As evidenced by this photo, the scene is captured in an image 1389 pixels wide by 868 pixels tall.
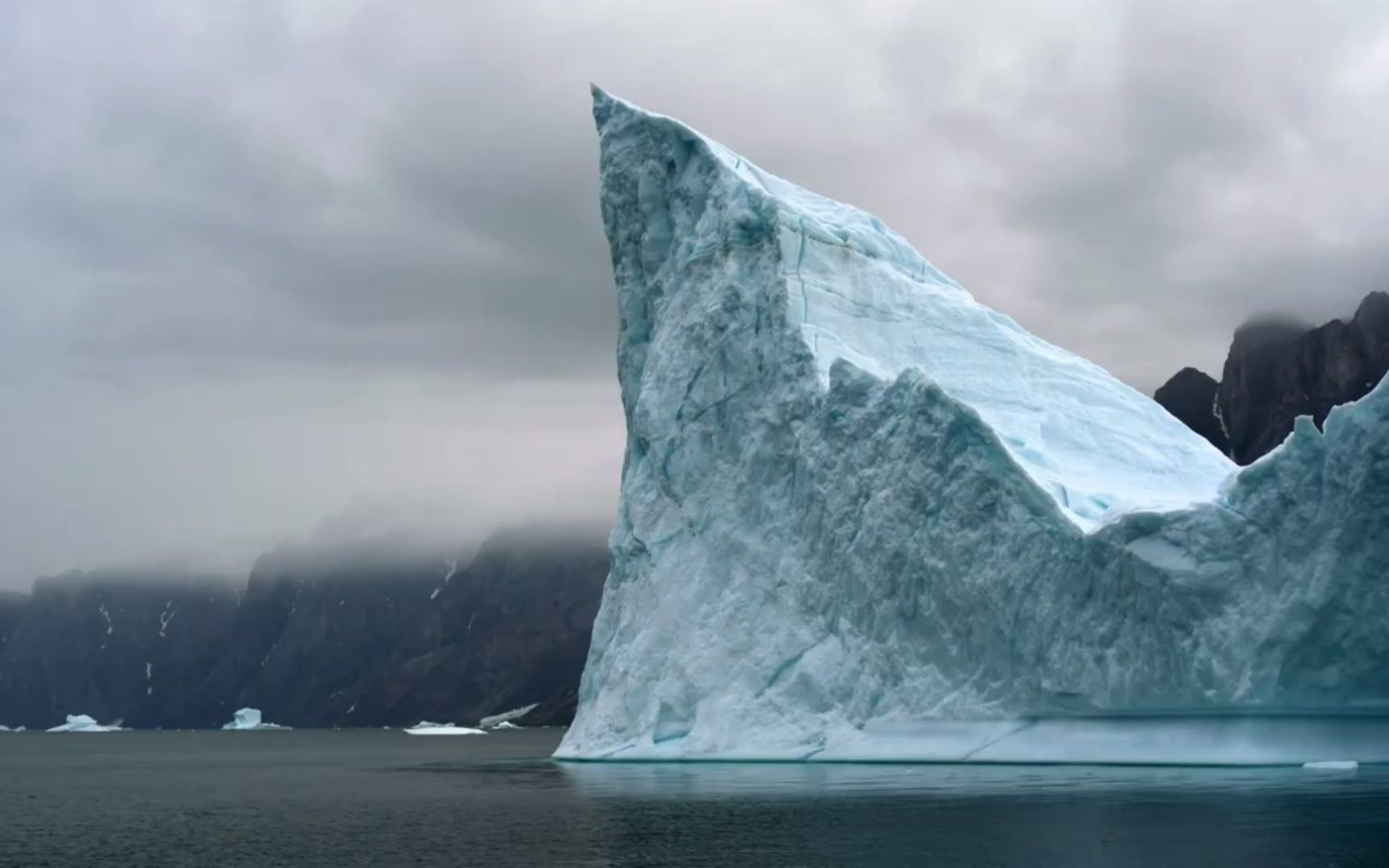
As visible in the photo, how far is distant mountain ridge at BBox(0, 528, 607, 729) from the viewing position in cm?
12775

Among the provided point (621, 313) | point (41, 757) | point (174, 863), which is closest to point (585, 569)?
point (41, 757)

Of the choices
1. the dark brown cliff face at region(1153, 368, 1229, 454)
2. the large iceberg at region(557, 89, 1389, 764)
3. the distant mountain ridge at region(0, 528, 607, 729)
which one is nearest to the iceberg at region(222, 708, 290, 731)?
the distant mountain ridge at region(0, 528, 607, 729)

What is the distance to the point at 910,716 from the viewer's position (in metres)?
26.1

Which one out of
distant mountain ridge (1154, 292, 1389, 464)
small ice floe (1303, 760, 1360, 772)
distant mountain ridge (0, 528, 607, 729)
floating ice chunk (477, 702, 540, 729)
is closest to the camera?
small ice floe (1303, 760, 1360, 772)

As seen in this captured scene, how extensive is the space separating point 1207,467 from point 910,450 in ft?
20.7

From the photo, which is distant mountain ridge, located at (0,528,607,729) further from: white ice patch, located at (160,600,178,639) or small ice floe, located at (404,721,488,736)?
small ice floe, located at (404,721,488,736)

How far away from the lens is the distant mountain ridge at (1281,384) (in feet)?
218

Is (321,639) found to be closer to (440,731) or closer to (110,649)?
(110,649)

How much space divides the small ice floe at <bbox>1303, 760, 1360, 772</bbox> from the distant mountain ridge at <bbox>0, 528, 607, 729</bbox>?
3836 inches

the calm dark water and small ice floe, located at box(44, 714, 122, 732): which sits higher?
the calm dark water

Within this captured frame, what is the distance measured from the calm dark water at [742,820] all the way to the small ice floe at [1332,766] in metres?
0.34

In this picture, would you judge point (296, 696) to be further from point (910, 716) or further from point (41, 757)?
point (910, 716)

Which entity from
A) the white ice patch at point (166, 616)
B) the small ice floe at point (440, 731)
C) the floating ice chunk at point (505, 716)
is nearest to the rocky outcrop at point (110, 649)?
the white ice patch at point (166, 616)

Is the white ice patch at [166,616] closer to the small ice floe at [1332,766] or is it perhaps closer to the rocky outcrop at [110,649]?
the rocky outcrop at [110,649]
